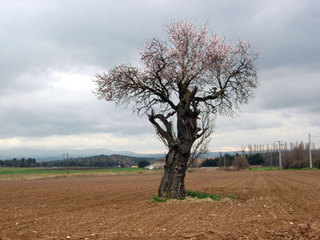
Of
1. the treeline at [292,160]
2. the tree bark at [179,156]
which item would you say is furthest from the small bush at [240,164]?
the tree bark at [179,156]

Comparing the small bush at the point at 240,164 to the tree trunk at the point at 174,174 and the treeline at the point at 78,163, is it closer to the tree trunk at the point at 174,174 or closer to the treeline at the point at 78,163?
the treeline at the point at 78,163

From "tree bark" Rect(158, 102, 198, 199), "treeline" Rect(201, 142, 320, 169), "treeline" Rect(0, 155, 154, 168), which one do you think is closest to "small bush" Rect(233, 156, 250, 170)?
"treeline" Rect(201, 142, 320, 169)

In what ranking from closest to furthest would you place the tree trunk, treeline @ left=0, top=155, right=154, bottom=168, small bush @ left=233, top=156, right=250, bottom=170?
1. the tree trunk
2. small bush @ left=233, top=156, right=250, bottom=170
3. treeline @ left=0, top=155, right=154, bottom=168

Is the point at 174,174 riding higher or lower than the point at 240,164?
higher

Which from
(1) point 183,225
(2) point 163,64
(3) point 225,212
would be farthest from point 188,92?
(1) point 183,225

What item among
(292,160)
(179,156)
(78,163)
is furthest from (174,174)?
(78,163)

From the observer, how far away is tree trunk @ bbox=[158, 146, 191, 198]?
18.3m

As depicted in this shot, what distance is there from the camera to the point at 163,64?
19.2m

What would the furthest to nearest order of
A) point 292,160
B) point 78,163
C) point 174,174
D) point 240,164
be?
point 78,163, point 240,164, point 292,160, point 174,174

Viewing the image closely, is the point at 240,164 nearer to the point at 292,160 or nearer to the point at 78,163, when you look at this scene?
the point at 292,160

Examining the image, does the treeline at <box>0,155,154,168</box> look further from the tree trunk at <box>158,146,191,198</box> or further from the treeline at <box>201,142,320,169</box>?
the tree trunk at <box>158,146,191,198</box>

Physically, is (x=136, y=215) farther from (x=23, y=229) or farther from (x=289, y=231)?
(x=289, y=231)

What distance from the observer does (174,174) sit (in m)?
18.4

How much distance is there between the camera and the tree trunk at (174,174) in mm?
18344
